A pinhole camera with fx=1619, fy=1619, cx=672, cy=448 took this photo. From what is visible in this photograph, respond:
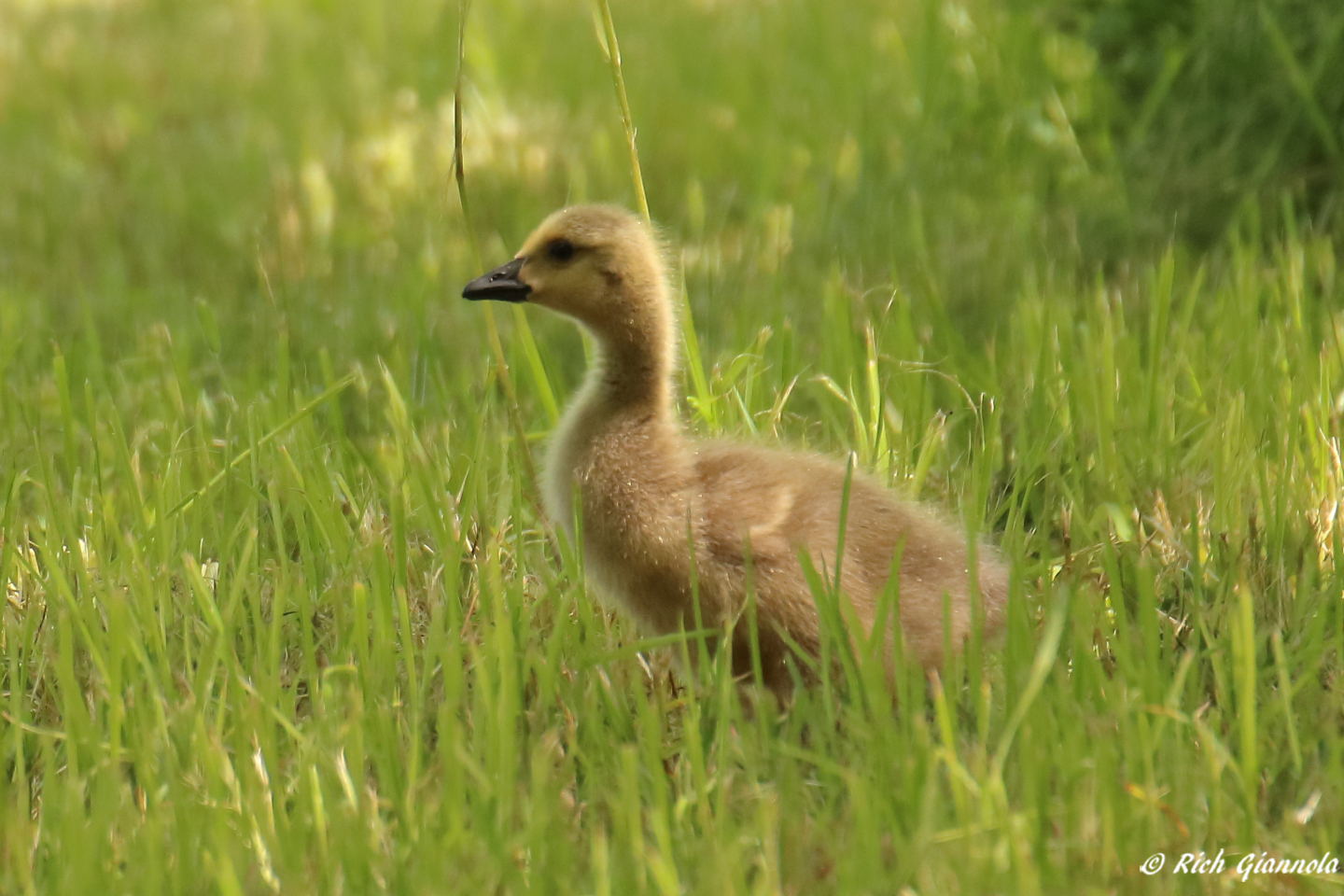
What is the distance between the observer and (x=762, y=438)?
132 inches

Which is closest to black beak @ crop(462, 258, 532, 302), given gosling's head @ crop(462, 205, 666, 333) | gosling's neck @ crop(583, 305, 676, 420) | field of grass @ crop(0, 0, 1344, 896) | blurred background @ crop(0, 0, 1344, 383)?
gosling's head @ crop(462, 205, 666, 333)

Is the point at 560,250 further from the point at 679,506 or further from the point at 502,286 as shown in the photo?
the point at 679,506

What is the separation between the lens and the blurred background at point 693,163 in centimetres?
507

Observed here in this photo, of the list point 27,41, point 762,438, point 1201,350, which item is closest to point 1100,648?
point 762,438

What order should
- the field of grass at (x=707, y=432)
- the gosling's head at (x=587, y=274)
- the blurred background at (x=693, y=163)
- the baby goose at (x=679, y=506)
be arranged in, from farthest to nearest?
the blurred background at (x=693, y=163), the gosling's head at (x=587, y=274), the baby goose at (x=679, y=506), the field of grass at (x=707, y=432)

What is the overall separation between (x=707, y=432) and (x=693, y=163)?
10.9ft

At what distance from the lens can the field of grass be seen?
2.31m

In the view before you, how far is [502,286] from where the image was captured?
125 inches

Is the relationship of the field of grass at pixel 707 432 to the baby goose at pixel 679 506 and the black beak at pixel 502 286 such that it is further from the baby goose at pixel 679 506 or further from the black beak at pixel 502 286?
the black beak at pixel 502 286

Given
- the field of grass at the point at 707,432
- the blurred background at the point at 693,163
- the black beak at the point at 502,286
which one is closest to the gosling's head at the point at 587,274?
the black beak at the point at 502,286

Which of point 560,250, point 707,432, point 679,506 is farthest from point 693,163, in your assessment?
point 679,506

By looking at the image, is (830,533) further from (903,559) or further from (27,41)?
(27,41)

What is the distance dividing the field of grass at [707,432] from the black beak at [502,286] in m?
0.29

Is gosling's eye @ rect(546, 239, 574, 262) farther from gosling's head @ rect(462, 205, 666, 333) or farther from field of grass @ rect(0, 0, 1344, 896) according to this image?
field of grass @ rect(0, 0, 1344, 896)
